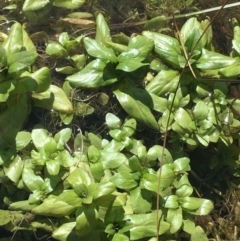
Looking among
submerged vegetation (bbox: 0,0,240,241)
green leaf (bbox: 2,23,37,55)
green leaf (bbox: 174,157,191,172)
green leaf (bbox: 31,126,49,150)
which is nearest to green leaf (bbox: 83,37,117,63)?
submerged vegetation (bbox: 0,0,240,241)

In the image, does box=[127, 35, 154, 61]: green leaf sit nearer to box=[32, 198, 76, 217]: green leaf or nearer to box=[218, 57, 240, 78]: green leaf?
box=[218, 57, 240, 78]: green leaf

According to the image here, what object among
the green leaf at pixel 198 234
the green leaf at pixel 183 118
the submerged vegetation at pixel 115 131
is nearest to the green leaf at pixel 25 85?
the submerged vegetation at pixel 115 131

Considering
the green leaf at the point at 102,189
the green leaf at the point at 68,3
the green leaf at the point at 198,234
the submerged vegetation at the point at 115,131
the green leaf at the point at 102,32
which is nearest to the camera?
the green leaf at the point at 102,189

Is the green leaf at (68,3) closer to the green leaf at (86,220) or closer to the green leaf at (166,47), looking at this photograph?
A: the green leaf at (166,47)

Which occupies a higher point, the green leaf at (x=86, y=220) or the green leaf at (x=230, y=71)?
the green leaf at (x=230, y=71)

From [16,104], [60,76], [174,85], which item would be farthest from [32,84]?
[174,85]

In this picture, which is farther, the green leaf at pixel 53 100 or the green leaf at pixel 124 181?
the green leaf at pixel 53 100

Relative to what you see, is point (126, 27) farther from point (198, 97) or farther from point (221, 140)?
point (221, 140)
